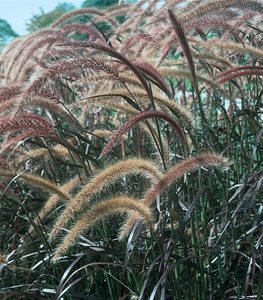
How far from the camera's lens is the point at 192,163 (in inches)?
98.2

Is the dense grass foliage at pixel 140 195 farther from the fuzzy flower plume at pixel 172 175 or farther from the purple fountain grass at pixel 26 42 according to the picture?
the purple fountain grass at pixel 26 42

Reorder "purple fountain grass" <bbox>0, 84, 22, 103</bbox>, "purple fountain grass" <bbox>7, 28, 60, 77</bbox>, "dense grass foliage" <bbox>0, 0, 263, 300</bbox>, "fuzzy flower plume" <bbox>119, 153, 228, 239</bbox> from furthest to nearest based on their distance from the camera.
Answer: "purple fountain grass" <bbox>7, 28, 60, 77</bbox>
"purple fountain grass" <bbox>0, 84, 22, 103</bbox>
"dense grass foliage" <bbox>0, 0, 263, 300</bbox>
"fuzzy flower plume" <bbox>119, 153, 228, 239</bbox>

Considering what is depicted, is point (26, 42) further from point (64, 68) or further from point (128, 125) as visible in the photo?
point (128, 125)

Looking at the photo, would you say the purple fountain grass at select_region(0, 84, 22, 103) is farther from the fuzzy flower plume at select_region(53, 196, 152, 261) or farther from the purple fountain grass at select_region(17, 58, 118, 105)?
the fuzzy flower plume at select_region(53, 196, 152, 261)

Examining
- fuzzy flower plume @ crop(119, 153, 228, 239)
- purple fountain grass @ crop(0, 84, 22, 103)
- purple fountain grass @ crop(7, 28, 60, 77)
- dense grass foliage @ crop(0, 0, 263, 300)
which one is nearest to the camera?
fuzzy flower plume @ crop(119, 153, 228, 239)

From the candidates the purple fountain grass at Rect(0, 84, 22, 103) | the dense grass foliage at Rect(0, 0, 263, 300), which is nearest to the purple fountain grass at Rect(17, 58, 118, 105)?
the dense grass foliage at Rect(0, 0, 263, 300)

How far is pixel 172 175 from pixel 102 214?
0.26 meters

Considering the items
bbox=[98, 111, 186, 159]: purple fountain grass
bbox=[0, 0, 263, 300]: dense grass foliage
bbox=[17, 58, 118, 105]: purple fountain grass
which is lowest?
bbox=[0, 0, 263, 300]: dense grass foliage

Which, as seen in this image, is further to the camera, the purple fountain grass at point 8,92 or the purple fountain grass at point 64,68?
the purple fountain grass at point 8,92

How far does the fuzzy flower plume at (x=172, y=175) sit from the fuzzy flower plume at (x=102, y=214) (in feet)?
0.09

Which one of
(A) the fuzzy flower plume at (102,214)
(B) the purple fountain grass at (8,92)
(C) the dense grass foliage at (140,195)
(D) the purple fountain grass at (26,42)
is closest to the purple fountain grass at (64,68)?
(C) the dense grass foliage at (140,195)

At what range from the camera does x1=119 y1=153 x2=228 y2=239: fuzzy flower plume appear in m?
2.42

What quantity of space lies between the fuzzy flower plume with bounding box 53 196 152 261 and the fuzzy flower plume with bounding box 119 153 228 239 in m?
0.03

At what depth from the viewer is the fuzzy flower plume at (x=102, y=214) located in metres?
2.44
